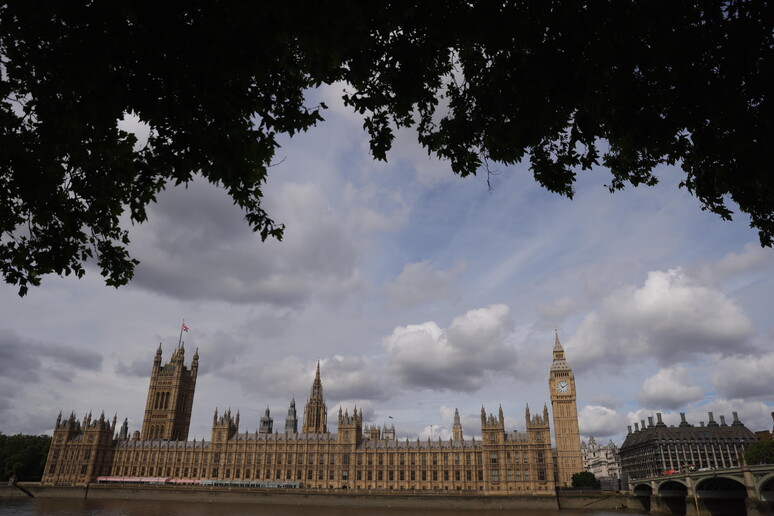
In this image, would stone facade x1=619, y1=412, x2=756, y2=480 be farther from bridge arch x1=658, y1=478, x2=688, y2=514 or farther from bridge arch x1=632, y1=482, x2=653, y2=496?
bridge arch x1=658, y1=478, x2=688, y2=514

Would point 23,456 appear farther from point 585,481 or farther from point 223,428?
point 585,481

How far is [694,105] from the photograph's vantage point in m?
8.65

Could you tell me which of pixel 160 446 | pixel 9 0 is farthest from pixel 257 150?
pixel 160 446

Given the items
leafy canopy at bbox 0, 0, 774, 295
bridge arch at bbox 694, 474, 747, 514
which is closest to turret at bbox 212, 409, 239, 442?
bridge arch at bbox 694, 474, 747, 514

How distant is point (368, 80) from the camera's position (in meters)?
8.98

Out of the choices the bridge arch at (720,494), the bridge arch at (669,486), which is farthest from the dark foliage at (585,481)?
the bridge arch at (720,494)

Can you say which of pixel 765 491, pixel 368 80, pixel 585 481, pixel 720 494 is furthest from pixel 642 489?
pixel 368 80

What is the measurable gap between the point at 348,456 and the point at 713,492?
216 feet

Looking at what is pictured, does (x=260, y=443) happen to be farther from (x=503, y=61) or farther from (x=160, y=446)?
(x=503, y=61)

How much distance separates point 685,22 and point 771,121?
209cm

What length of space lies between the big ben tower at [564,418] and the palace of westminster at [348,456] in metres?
0.23

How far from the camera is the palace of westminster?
10144cm

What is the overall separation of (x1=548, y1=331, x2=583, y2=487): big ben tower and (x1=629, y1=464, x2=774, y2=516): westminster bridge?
2402cm

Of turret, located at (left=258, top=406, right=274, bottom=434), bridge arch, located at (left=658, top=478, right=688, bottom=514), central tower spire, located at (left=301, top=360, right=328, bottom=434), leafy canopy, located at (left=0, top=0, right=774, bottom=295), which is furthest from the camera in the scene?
turret, located at (left=258, top=406, right=274, bottom=434)
